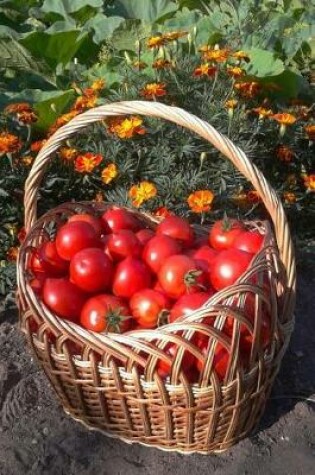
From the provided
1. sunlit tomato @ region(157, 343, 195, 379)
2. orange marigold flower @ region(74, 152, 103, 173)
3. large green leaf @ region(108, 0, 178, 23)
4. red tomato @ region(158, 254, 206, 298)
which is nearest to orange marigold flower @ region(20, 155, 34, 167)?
orange marigold flower @ region(74, 152, 103, 173)

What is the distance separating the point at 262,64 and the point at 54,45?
1.32m

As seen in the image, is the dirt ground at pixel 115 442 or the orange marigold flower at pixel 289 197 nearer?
the dirt ground at pixel 115 442

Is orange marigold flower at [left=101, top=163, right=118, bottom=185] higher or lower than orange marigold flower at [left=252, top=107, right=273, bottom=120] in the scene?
higher

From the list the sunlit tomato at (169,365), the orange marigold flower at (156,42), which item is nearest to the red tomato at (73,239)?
the sunlit tomato at (169,365)

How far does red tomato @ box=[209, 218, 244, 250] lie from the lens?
255 centimetres

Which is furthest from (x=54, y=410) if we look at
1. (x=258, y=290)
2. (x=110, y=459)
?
(x=258, y=290)

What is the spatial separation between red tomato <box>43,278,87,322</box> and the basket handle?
361 mm

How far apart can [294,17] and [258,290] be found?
397 centimetres

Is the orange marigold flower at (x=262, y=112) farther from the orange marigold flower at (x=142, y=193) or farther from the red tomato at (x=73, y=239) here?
the red tomato at (x=73, y=239)

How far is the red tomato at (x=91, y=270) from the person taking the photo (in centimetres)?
241

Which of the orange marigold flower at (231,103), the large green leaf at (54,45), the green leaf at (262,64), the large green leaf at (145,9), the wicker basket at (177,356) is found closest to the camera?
the wicker basket at (177,356)

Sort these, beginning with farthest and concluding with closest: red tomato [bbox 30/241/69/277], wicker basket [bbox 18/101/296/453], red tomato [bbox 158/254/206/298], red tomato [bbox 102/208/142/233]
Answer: red tomato [bbox 102/208/142/233], red tomato [bbox 30/241/69/277], red tomato [bbox 158/254/206/298], wicker basket [bbox 18/101/296/453]

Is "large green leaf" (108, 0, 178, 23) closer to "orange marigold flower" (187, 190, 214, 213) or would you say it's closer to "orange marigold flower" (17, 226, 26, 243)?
"orange marigold flower" (17, 226, 26, 243)

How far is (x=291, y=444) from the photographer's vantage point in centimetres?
253
